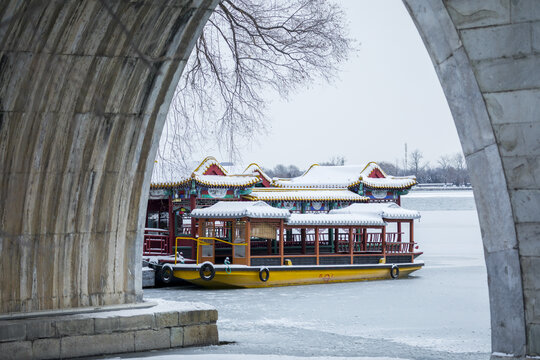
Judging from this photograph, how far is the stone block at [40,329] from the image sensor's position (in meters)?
6.89

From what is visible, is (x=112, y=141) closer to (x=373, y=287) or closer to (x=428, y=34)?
(x=428, y=34)

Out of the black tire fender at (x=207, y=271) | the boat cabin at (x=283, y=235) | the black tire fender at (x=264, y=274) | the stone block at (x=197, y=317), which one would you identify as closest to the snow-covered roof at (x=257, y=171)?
the boat cabin at (x=283, y=235)

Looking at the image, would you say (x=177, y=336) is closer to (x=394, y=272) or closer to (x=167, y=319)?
(x=167, y=319)

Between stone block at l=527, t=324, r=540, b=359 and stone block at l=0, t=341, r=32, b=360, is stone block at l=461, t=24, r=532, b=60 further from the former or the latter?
stone block at l=0, t=341, r=32, b=360

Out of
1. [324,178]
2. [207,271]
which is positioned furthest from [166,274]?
[324,178]

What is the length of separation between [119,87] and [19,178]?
126 cm

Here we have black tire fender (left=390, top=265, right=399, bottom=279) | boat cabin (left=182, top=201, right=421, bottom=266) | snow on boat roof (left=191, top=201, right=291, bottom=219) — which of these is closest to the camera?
snow on boat roof (left=191, top=201, right=291, bottom=219)

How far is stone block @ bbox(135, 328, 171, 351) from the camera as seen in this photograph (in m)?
7.50

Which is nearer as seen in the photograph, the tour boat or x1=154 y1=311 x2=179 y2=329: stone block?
x1=154 y1=311 x2=179 y2=329: stone block

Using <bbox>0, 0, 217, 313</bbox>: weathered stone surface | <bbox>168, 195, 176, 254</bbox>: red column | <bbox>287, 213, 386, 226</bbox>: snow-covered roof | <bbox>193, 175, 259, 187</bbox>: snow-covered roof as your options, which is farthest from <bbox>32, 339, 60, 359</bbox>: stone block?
<bbox>193, 175, 259, 187</bbox>: snow-covered roof

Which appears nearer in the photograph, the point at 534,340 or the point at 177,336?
the point at 534,340

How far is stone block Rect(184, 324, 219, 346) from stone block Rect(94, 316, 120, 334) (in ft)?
2.96

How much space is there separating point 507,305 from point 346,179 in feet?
87.7

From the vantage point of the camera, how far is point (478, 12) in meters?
3.66
